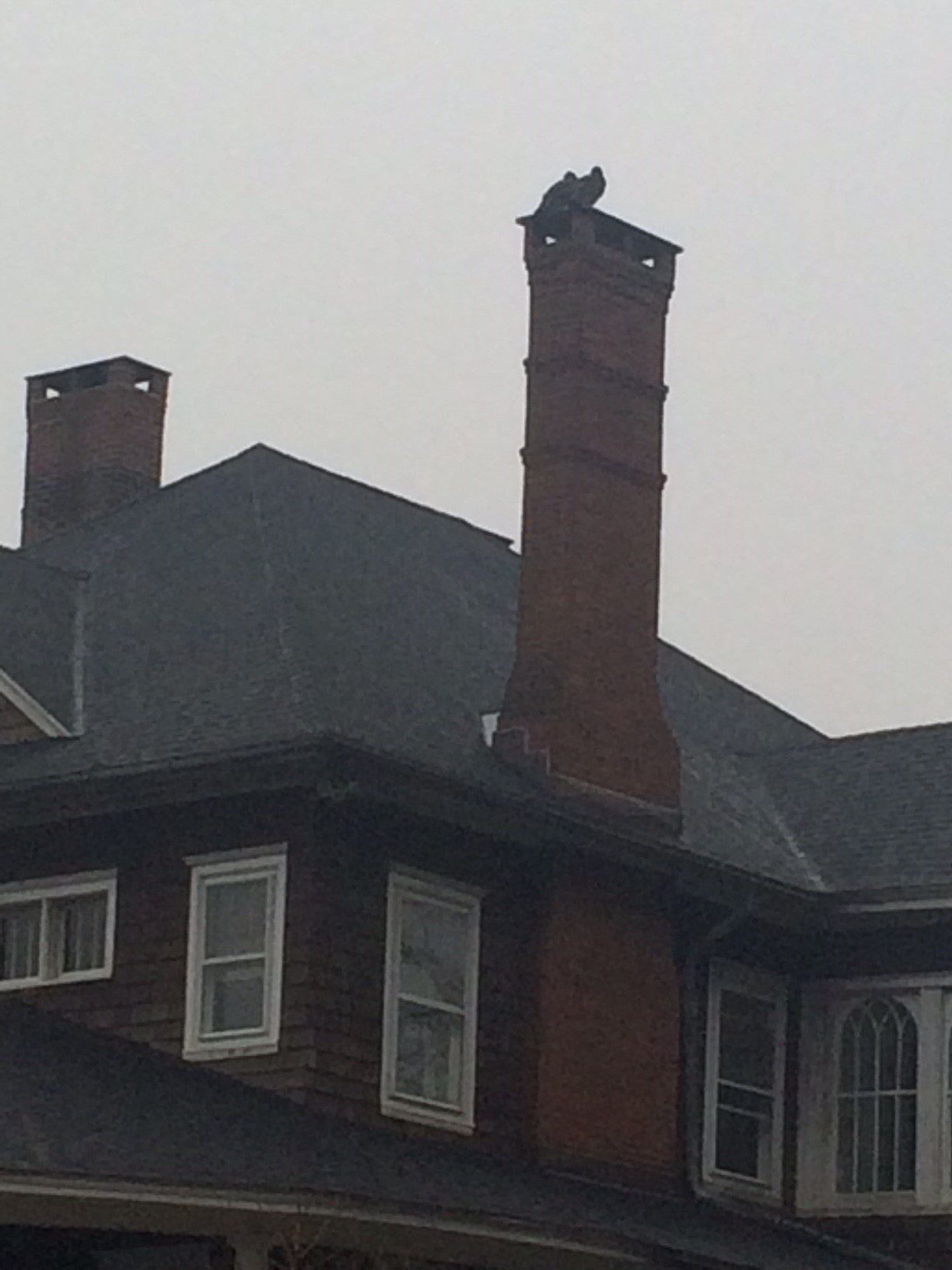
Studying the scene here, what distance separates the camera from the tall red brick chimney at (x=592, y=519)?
85.5 ft

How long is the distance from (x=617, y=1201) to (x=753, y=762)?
758 centimetres

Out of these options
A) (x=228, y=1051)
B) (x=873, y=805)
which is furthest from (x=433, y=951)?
(x=873, y=805)

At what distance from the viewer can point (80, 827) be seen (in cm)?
2464

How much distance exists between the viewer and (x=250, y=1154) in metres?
21.1

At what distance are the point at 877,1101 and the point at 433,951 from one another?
488 cm

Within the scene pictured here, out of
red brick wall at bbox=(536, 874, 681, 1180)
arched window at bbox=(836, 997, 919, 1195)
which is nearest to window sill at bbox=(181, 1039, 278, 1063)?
red brick wall at bbox=(536, 874, 681, 1180)

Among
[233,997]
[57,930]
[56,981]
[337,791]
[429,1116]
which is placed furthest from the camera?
[57,930]

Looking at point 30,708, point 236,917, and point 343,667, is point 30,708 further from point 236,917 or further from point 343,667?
point 236,917

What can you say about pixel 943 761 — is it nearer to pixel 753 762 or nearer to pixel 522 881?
pixel 753 762

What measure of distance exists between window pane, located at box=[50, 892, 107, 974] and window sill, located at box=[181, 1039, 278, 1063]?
46.7 inches

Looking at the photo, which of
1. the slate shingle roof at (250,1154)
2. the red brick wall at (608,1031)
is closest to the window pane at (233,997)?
the slate shingle roof at (250,1154)

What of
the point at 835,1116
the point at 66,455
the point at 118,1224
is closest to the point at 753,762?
the point at 835,1116

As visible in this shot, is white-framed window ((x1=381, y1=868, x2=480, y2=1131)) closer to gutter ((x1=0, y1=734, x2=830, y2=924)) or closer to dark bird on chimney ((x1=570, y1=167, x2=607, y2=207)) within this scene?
gutter ((x1=0, y1=734, x2=830, y2=924))

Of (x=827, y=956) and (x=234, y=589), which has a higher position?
(x=234, y=589)
